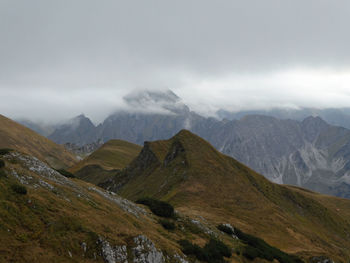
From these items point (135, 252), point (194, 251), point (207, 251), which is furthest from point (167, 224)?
point (135, 252)

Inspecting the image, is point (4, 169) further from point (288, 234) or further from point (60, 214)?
point (288, 234)

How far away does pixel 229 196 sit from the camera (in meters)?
89.8

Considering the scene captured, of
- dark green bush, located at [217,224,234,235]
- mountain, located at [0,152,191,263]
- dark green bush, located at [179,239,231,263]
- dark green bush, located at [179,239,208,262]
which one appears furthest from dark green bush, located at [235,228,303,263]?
mountain, located at [0,152,191,263]

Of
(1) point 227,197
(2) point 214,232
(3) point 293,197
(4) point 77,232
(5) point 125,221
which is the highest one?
(4) point 77,232

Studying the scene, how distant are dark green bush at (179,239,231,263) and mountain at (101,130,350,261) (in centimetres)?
2059

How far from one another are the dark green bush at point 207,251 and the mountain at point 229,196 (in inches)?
811

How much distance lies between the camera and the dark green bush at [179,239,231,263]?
3147 centimetres

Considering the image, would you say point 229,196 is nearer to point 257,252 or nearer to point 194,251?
point 257,252

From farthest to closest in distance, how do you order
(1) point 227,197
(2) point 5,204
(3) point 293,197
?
(3) point 293,197
(1) point 227,197
(2) point 5,204

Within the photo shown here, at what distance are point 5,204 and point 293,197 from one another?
12820 centimetres

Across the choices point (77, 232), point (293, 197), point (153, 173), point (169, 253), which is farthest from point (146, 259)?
point (293, 197)

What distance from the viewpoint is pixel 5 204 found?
2373 centimetres

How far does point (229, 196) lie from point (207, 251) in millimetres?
58505

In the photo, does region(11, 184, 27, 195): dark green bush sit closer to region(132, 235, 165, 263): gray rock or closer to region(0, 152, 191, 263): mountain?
region(0, 152, 191, 263): mountain
